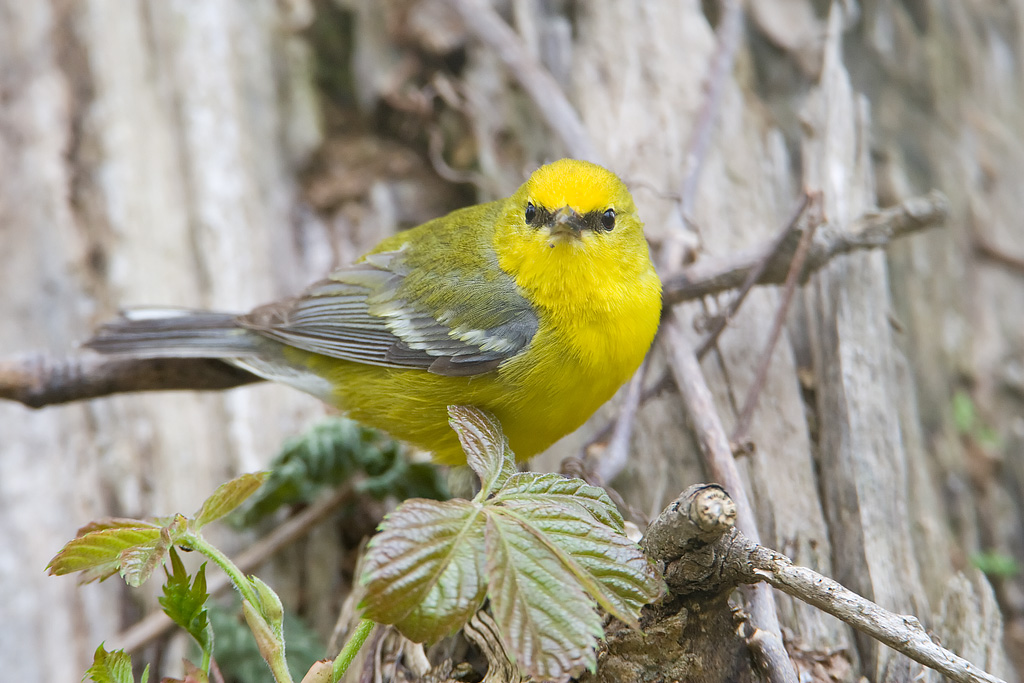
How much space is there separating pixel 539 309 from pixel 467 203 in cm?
173

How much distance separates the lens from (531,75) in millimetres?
3975

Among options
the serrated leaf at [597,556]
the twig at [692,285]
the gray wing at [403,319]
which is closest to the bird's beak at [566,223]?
the gray wing at [403,319]

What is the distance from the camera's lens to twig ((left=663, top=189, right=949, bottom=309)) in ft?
9.80

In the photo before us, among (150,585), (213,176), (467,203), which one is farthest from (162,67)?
(150,585)

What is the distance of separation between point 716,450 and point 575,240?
2.86 ft

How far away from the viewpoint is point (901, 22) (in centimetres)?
447

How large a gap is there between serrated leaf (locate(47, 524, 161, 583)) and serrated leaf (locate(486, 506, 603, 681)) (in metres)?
0.88

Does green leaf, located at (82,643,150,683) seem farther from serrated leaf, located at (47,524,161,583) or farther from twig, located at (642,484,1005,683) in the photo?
twig, located at (642,484,1005,683)

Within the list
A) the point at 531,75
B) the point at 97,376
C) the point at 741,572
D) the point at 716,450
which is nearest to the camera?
the point at 741,572

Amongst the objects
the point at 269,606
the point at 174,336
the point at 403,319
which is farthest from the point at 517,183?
the point at 269,606

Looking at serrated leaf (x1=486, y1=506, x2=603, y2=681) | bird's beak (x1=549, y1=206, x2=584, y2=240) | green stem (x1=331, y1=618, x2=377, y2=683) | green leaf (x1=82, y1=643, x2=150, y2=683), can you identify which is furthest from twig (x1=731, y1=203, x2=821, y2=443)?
green leaf (x1=82, y1=643, x2=150, y2=683)

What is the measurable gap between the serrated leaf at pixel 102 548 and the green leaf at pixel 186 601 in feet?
0.29

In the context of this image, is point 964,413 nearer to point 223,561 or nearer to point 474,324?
point 474,324

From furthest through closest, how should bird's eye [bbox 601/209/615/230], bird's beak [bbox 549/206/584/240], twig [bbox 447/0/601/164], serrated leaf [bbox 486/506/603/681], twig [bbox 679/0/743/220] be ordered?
twig [bbox 447/0/601/164]
twig [bbox 679/0/743/220]
bird's eye [bbox 601/209/615/230]
bird's beak [bbox 549/206/584/240]
serrated leaf [bbox 486/506/603/681]
